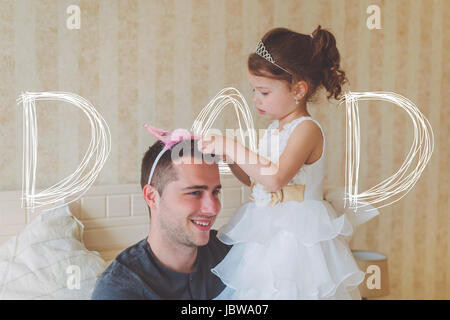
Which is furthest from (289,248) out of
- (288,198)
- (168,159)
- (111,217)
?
(111,217)

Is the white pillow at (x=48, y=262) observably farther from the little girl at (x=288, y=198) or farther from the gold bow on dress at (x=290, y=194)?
the gold bow on dress at (x=290, y=194)

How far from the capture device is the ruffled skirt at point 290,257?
4.02ft

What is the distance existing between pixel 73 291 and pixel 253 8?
1.16 m

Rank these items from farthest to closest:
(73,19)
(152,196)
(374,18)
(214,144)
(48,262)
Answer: (374,18), (73,19), (48,262), (152,196), (214,144)

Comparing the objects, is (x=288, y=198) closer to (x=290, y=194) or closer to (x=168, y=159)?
(x=290, y=194)

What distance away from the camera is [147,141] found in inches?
65.4

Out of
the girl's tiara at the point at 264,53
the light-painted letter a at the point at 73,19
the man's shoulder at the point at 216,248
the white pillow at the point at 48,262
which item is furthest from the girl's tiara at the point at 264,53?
the white pillow at the point at 48,262

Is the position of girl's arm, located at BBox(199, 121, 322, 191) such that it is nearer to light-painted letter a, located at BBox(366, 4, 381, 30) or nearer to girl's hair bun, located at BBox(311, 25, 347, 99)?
girl's hair bun, located at BBox(311, 25, 347, 99)

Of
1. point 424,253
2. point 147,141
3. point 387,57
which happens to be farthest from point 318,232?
point 424,253

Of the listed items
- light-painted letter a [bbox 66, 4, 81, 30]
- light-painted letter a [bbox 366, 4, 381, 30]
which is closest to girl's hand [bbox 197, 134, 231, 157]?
light-painted letter a [bbox 66, 4, 81, 30]

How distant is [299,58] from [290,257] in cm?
54

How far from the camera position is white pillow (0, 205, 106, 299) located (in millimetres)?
1394

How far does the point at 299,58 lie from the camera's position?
1.28 m

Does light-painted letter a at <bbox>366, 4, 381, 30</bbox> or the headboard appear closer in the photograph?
the headboard
